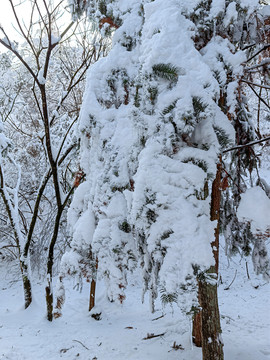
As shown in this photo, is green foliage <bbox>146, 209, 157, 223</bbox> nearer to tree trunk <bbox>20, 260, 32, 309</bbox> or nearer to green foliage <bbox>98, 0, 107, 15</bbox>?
green foliage <bbox>98, 0, 107, 15</bbox>

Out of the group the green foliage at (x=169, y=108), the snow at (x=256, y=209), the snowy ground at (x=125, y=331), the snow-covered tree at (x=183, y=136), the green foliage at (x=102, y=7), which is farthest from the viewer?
the snowy ground at (x=125, y=331)

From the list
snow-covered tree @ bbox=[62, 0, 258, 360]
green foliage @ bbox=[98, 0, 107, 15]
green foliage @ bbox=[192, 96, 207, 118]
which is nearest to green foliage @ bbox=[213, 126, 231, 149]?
snow-covered tree @ bbox=[62, 0, 258, 360]

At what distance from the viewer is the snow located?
10.6ft

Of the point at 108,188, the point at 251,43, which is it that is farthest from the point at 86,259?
the point at 251,43

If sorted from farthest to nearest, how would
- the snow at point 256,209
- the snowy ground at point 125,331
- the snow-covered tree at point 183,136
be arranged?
the snowy ground at point 125,331
the snow at point 256,209
the snow-covered tree at point 183,136

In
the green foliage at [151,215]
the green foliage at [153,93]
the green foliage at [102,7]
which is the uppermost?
the green foliage at [102,7]

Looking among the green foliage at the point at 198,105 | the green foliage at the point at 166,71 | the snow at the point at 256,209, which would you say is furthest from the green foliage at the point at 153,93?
the snow at the point at 256,209

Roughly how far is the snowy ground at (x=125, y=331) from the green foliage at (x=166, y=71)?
3946 mm

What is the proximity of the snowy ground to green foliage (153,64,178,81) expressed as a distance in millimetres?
3946

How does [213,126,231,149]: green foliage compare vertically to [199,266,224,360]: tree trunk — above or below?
above

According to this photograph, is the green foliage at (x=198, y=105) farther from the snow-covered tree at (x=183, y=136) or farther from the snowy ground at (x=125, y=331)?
the snowy ground at (x=125, y=331)

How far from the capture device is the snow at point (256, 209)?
3.22m

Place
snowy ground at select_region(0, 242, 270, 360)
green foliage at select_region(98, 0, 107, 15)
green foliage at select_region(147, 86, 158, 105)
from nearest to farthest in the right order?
green foliage at select_region(147, 86, 158, 105) < green foliage at select_region(98, 0, 107, 15) < snowy ground at select_region(0, 242, 270, 360)

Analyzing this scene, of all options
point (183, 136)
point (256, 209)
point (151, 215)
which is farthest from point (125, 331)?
point (183, 136)
